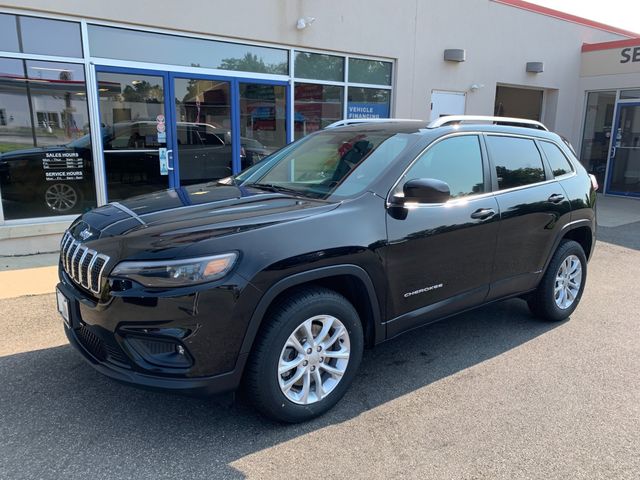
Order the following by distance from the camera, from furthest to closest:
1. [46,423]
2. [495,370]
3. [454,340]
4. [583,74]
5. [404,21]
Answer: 1. [583,74]
2. [404,21]
3. [454,340]
4. [495,370]
5. [46,423]

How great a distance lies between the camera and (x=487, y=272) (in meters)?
3.90

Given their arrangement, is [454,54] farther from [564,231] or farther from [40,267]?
[40,267]

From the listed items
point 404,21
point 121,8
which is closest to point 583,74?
point 404,21

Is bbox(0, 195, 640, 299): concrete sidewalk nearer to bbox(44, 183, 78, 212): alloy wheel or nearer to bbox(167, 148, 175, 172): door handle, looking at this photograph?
bbox(44, 183, 78, 212): alloy wheel

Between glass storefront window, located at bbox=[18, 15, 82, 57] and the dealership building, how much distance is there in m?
0.01

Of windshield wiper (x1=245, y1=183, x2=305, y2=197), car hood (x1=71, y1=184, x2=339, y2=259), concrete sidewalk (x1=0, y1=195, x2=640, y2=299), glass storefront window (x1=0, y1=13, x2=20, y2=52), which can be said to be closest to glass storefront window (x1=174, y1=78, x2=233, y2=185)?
glass storefront window (x1=0, y1=13, x2=20, y2=52)

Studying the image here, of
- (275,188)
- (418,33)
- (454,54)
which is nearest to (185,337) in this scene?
(275,188)

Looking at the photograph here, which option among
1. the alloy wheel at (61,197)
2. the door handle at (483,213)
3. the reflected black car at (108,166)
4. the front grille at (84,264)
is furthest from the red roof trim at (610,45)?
the front grille at (84,264)

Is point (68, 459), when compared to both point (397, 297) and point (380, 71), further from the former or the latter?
point (380, 71)

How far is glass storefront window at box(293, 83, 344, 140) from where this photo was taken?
936 centimetres

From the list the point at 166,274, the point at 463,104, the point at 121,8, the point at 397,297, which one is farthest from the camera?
the point at 463,104

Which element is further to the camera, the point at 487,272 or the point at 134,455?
the point at 487,272

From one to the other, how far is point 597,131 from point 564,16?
3.29 meters

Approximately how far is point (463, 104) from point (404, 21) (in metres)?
2.63
